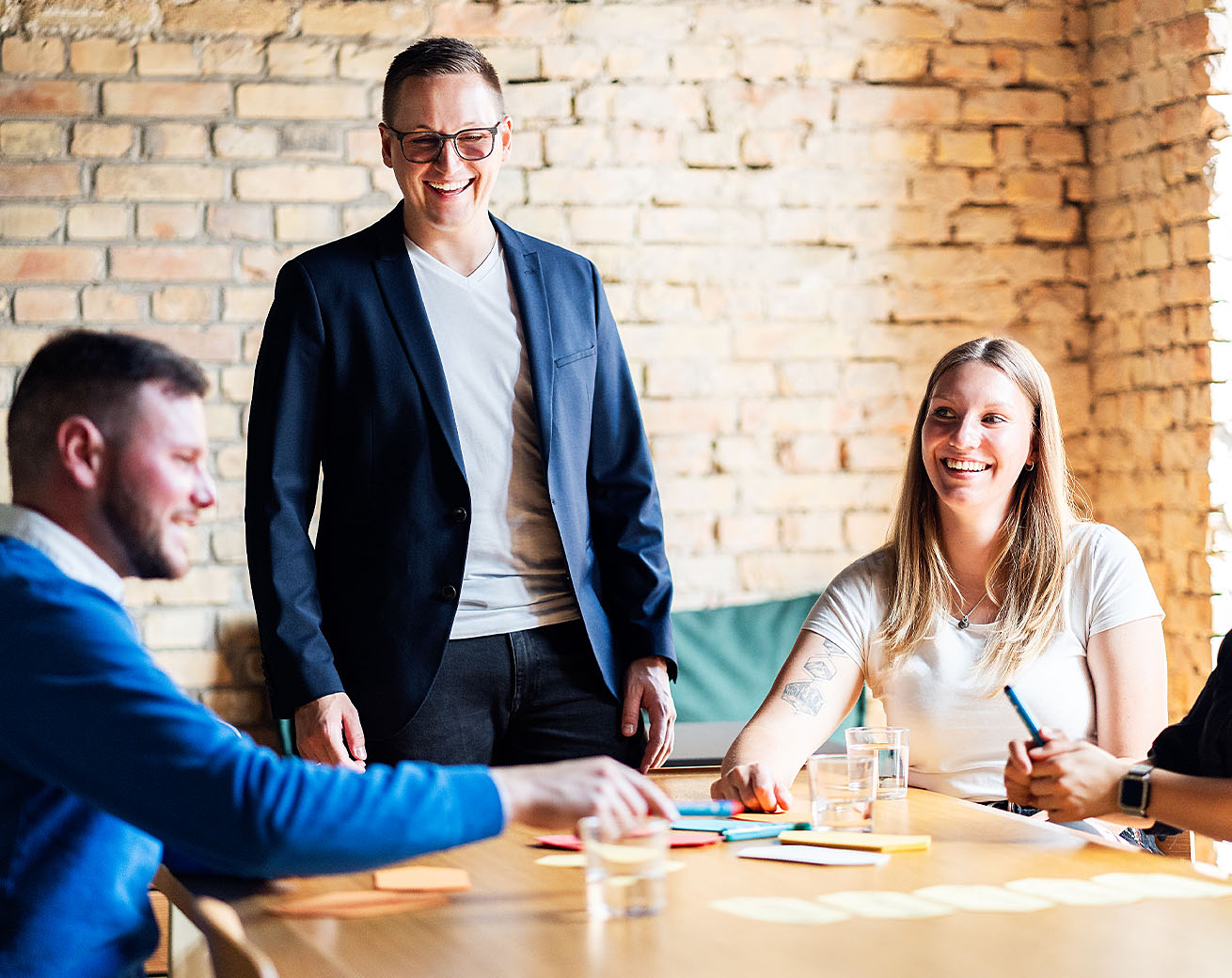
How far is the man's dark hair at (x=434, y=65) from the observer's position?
217 centimetres

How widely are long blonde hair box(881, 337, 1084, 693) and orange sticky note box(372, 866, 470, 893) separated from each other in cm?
102

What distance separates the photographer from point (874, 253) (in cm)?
385

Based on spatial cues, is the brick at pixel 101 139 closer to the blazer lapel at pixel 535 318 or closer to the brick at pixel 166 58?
the brick at pixel 166 58

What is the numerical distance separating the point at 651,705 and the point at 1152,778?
2.72 ft

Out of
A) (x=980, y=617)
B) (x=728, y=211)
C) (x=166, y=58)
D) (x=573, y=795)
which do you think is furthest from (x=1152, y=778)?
(x=166, y=58)

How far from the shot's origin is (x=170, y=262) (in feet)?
11.6

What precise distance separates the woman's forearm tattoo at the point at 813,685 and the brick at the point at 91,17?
2.41 metres

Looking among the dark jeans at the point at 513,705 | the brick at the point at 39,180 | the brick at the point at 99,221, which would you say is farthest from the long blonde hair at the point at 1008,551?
the brick at the point at 39,180

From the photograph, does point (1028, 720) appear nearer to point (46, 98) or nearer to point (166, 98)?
point (166, 98)

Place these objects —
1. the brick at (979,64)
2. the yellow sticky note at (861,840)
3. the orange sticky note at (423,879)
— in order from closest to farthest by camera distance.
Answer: the orange sticky note at (423,879)
the yellow sticky note at (861,840)
the brick at (979,64)

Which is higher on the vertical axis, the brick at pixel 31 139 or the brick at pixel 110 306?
the brick at pixel 31 139

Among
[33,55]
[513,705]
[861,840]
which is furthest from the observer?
[33,55]

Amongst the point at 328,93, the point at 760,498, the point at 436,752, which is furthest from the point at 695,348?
the point at 436,752

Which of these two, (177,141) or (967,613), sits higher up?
(177,141)
